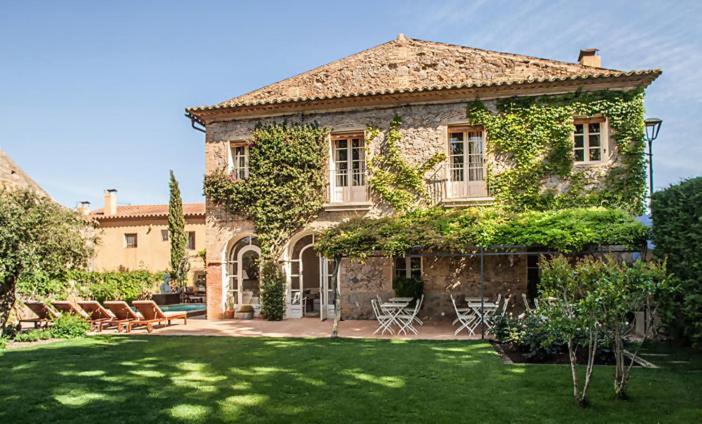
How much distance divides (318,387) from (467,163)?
9.42 m

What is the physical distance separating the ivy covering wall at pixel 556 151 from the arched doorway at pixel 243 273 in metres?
7.48

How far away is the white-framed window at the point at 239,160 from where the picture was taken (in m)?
16.2

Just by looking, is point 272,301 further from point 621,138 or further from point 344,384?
point 621,138

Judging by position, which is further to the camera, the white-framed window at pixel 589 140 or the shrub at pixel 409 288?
the shrub at pixel 409 288

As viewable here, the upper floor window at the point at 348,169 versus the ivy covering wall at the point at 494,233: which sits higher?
the upper floor window at the point at 348,169

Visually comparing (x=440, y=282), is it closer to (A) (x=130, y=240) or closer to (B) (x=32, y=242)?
(B) (x=32, y=242)

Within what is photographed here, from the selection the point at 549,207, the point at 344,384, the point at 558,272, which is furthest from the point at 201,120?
the point at 558,272

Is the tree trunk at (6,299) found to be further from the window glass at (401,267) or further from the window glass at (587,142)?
the window glass at (587,142)

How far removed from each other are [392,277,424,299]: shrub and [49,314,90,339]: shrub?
7906mm

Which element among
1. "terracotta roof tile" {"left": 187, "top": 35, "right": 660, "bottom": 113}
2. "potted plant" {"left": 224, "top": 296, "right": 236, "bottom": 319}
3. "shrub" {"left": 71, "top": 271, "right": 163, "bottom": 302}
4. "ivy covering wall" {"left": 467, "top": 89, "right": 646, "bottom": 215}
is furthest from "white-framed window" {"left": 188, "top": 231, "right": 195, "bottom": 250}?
"ivy covering wall" {"left": 467, "top": 89, "right": 646, "bottom": 215}

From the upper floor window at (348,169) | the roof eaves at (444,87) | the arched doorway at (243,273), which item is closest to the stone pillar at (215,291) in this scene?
the arched doorway at (243,273)

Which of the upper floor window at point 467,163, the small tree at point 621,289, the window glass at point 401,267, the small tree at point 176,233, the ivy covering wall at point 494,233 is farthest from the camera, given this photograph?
the small tree at point 176,233

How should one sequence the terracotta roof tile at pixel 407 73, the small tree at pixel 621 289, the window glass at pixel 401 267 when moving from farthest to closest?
the window glass at pixel 401 267 → the terracotta roof tile at pixel 407 73 → the small tree at pixel 621 289

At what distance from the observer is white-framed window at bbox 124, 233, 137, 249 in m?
30.9
